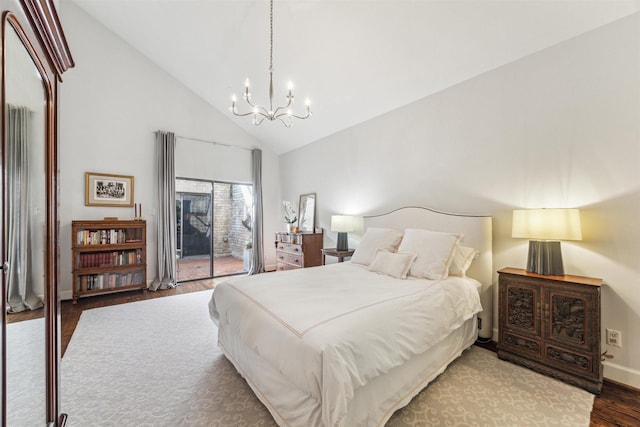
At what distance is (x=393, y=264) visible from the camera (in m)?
2.69

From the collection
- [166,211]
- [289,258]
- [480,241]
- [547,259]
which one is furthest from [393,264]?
[166,211]

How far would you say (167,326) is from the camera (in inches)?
123

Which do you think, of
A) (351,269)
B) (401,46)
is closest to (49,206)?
(351,269)

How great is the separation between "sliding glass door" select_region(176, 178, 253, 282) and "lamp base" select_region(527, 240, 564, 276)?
16.3ft

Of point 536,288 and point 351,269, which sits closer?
point 536,288

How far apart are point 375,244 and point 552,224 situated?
163 cm

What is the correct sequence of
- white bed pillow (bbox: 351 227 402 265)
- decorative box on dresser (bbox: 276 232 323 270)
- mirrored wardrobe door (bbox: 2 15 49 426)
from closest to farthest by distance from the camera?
mirrored wardrobe door (bbox: 2 15 49 426) < white bed pillow (bbox: 351 227 402 265) < decorative box on dresser (bbox: 276 232 323 270)

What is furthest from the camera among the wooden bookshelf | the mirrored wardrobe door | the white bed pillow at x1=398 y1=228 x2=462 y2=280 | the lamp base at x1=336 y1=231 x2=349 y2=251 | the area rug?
the lamp base at x1=336 y1=231 x2=349 y2=251

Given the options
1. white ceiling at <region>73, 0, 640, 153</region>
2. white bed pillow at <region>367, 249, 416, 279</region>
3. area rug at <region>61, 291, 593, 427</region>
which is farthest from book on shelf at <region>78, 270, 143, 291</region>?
white bed pillow at <region>367, 249, 416, 279</region>

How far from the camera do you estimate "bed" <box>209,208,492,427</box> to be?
53.3 inches

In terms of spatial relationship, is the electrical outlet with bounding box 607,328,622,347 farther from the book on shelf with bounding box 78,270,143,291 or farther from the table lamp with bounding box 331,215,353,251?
the book on shelf with bounding box 78,270,143,291

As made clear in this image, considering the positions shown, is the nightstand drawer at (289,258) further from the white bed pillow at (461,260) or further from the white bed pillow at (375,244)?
the white bed pillow at (461,260)

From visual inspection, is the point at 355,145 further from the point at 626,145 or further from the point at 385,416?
the point at 385,416

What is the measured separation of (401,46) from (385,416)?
328cm
